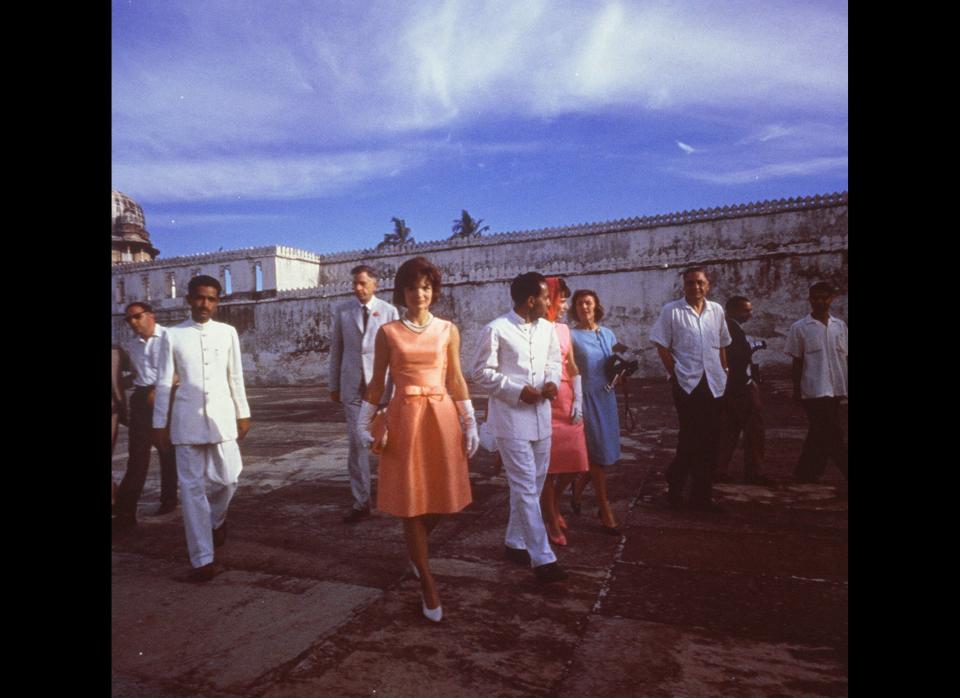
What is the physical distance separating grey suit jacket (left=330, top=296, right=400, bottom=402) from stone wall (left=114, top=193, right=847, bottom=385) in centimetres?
1058

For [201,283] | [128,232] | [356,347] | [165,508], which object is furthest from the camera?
[128,232]

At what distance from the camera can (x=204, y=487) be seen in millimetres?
3061

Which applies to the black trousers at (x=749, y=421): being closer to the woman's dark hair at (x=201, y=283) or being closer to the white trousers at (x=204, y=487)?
the white trousers at (x=204, y=487)

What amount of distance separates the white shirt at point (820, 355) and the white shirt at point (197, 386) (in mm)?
4064

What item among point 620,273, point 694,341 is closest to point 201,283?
point 694,341

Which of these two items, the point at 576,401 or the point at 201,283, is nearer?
the point at 201,283

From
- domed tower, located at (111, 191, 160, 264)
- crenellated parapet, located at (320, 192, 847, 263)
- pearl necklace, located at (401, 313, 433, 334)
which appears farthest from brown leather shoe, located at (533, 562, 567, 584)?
domed tower, located at (111, 191, 160, 264)

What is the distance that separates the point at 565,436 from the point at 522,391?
0.65 metres

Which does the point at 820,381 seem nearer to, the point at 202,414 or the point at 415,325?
the point at 415,325

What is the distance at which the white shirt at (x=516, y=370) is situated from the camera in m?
2.89
